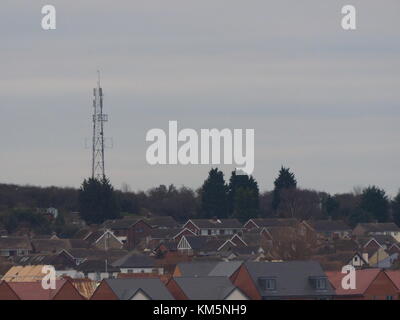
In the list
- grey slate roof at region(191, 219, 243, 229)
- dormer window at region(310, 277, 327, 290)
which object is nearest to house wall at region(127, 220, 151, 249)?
grey slate roof at region(191, 219, 243, 229)

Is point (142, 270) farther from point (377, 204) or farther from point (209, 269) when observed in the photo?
point (377, 204)

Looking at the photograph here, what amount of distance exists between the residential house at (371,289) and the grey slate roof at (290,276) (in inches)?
47.9

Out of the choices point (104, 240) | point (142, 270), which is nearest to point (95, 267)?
point (142, 270)

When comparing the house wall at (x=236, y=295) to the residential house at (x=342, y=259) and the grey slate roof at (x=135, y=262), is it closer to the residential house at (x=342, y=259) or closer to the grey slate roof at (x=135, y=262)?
the residential house at (x=342, y=259)

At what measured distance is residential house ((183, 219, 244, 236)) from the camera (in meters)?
104

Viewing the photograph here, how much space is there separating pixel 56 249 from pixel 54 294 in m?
45.2

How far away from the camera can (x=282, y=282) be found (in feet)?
176

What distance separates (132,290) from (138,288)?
299 millimetres

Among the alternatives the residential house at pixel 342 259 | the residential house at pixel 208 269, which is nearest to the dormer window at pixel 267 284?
the residential house at pixel 208 269

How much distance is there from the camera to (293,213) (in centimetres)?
11256

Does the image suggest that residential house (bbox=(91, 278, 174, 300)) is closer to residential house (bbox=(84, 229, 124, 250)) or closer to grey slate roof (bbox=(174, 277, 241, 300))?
grey slate roof (bbox=(174, 277, 241, 300))

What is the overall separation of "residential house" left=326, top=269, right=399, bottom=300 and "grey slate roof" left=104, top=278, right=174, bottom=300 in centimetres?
732

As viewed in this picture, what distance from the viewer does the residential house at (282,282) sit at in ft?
172
